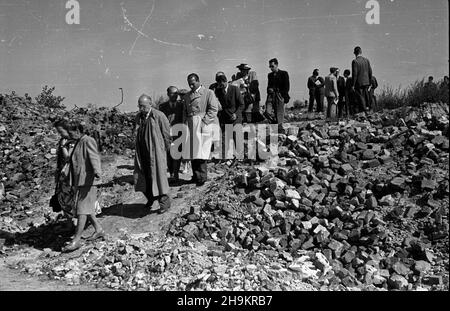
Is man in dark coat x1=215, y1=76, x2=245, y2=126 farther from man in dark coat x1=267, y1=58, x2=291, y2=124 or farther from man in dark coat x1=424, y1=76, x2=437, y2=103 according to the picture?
man in dark coat x1=424, y1=76, x2=437, y2=103

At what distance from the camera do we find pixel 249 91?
10250mm

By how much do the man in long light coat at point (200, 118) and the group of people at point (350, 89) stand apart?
4232 millimetres

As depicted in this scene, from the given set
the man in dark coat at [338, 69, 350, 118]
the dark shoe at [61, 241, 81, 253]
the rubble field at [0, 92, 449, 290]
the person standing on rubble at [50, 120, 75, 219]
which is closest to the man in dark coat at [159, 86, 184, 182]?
the rubble field at [0, 92, 449, 290]

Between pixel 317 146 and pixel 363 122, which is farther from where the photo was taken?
pixel 363 122

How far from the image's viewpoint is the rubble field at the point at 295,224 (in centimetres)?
585

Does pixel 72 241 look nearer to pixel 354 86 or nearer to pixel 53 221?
pixel 53 221

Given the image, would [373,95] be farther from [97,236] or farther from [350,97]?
[97,236]

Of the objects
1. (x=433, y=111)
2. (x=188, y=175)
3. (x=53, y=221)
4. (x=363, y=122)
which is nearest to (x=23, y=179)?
(x=53, y=221)

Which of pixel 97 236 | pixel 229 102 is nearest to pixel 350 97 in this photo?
pixel 229 102

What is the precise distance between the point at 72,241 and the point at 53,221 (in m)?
1.86

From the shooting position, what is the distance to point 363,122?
10.0 meters

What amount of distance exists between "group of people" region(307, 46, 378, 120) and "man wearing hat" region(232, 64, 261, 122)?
219cm

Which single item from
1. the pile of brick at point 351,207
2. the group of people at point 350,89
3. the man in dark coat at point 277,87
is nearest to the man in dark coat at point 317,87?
the group of people at point 350,89

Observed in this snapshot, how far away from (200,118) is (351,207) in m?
2.74
